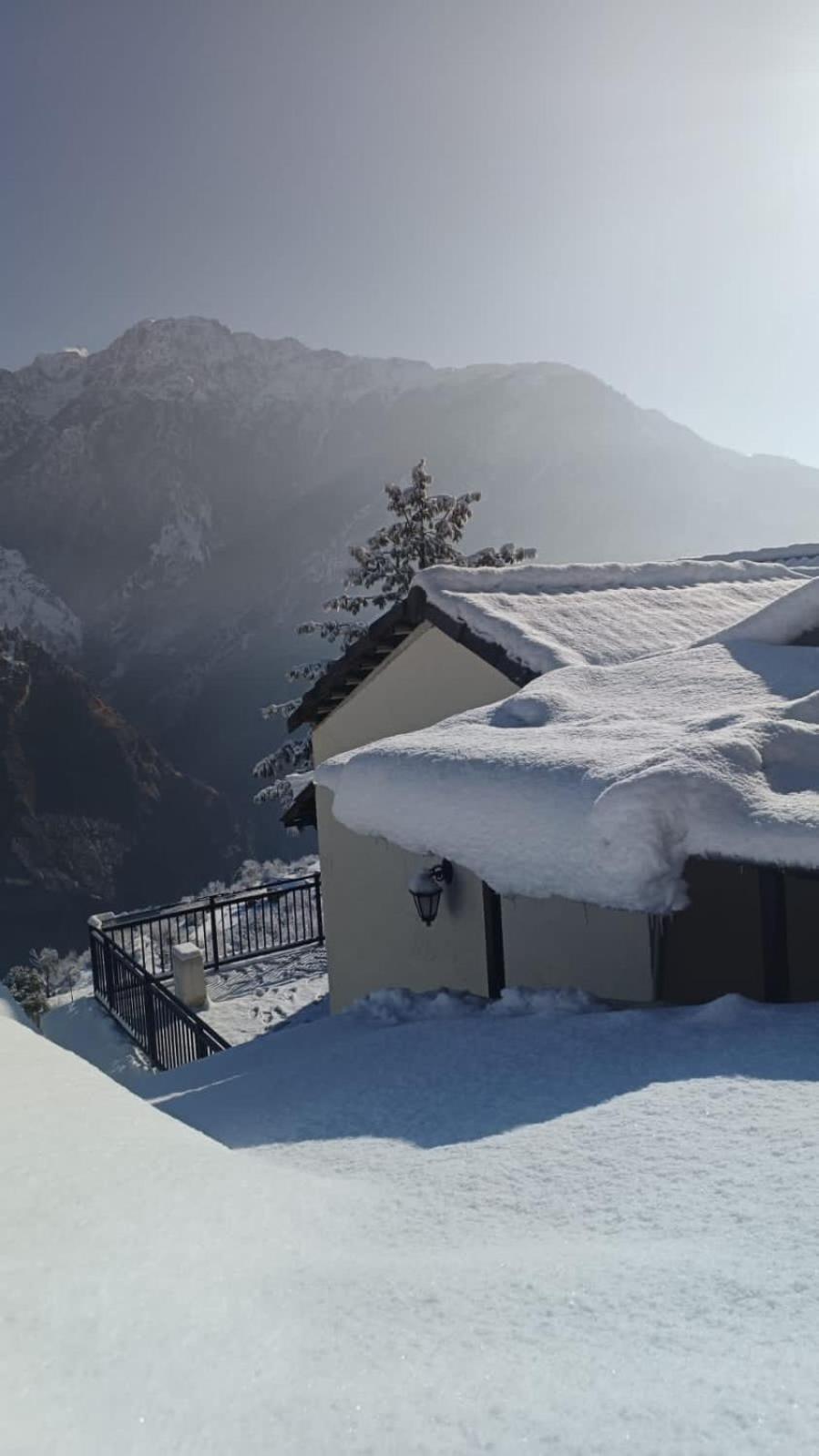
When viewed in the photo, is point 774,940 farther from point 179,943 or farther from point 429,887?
point 179,943

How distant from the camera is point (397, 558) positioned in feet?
69.4

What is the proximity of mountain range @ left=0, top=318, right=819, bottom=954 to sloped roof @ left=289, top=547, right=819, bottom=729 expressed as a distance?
63.4 m

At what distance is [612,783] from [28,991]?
12716 millimetres

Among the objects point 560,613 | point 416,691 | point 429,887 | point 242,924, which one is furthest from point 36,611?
point 429,887

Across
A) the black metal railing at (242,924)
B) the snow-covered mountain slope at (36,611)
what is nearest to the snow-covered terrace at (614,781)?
the black metal railing at (242,924)

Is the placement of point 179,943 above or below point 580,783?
below

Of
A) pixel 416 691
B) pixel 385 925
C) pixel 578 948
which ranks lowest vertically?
pixel 385 925

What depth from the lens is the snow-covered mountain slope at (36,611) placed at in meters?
88.2

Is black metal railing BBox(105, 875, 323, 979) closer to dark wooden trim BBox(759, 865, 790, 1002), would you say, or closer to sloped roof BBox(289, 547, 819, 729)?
sloped roof BBox(289, 547, 819, 729)

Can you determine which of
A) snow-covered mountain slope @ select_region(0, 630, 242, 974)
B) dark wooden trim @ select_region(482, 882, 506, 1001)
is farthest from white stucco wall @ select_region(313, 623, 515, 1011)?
snow-covered mountain slope @ select_region(0, 630, 242, 974)

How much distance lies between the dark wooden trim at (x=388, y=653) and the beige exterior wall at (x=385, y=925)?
1094 millimetres

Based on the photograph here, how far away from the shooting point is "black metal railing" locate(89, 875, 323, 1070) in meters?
10.9

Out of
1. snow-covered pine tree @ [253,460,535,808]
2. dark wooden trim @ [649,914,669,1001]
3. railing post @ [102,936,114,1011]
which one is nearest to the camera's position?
dark wooden trim @ [649,914,669,1001]

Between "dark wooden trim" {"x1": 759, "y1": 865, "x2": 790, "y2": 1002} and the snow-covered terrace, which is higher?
the snow-covered terrace
